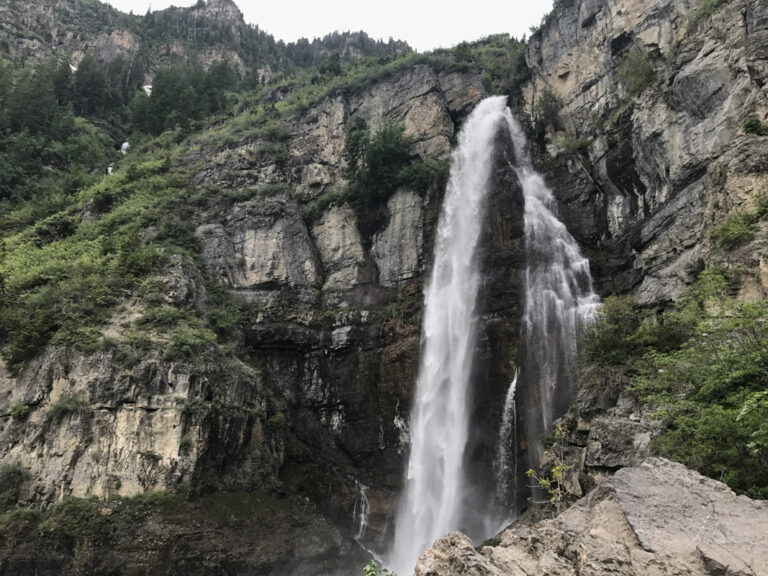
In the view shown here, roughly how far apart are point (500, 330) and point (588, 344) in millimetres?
7074

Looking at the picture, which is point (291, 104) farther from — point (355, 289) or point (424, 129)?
point (355, 289)

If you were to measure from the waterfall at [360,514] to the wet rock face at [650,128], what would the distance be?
587 inches

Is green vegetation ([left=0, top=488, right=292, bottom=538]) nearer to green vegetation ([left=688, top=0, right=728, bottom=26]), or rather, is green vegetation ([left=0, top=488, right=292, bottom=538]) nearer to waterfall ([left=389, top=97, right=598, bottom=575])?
waterfall ([left=389, top=97, right=598, bottom=575])

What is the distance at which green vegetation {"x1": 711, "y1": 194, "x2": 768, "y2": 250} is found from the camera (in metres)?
11.7

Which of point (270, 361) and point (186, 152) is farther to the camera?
point (186, 152)

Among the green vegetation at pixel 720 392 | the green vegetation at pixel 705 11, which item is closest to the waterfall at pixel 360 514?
the green vegetation at pixel 720 392

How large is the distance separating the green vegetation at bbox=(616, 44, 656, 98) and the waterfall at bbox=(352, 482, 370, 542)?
2365 centimetres

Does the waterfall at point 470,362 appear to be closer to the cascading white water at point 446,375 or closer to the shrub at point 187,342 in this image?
the cascading white water at point 446,375

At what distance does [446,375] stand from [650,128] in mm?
14698

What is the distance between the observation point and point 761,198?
1197cm

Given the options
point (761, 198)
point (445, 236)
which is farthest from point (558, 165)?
point (761, 198)

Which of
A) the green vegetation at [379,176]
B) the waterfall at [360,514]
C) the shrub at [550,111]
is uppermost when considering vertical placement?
the shrub at [550,111]

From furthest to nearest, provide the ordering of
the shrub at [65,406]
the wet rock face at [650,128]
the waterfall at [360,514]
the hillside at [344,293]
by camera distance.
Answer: the waterfall at [360,514] < the shrub at [65,406] < the wet rock face at [650,128] < the hillside at [344,293]

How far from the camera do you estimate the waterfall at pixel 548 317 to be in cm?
1959
